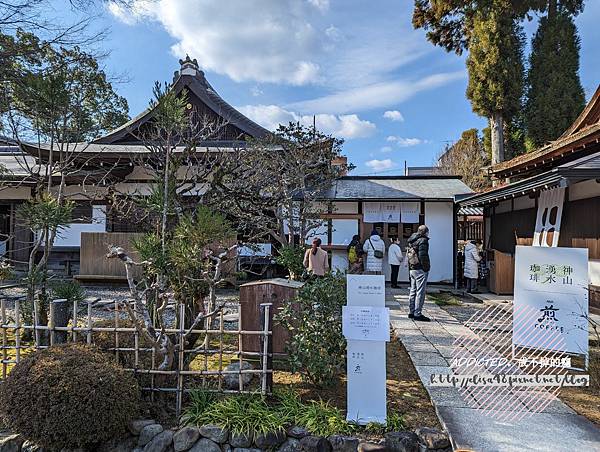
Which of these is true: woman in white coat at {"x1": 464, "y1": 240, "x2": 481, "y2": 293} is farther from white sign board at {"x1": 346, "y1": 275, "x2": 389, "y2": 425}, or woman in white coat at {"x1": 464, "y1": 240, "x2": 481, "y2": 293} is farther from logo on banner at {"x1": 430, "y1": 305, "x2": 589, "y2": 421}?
white sign board at {"x1": 346, "y1": 275, "x2": 389, "y2": 425}

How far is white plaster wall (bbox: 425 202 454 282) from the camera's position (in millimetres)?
11070

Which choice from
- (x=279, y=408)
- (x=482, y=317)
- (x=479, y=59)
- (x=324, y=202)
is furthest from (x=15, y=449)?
(x=479, y=59)

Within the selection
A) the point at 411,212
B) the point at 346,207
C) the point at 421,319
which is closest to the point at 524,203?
the point at 411,212

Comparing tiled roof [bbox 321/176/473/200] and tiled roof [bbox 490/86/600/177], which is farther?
tiled roof [bbox 321/176/473/200]

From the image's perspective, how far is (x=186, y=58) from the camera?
13820 millimetres

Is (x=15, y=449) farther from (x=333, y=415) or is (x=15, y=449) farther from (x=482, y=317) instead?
(x=482, y=317)

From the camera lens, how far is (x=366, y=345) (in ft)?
10.2

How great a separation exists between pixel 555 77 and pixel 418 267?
1132cm

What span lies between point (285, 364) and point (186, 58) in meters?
12.9

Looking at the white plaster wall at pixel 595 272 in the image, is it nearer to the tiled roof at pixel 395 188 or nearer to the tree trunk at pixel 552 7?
the tiled roof at pixel 395 188

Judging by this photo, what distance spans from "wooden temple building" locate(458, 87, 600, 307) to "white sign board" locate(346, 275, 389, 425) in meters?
3.99

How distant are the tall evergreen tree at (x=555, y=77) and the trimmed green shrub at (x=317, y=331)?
1339 centimetres

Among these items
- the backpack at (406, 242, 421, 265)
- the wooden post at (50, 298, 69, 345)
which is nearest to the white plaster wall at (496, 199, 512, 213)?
the backpack at (406, 242, 421, 265)

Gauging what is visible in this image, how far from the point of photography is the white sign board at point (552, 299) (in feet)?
13.5
